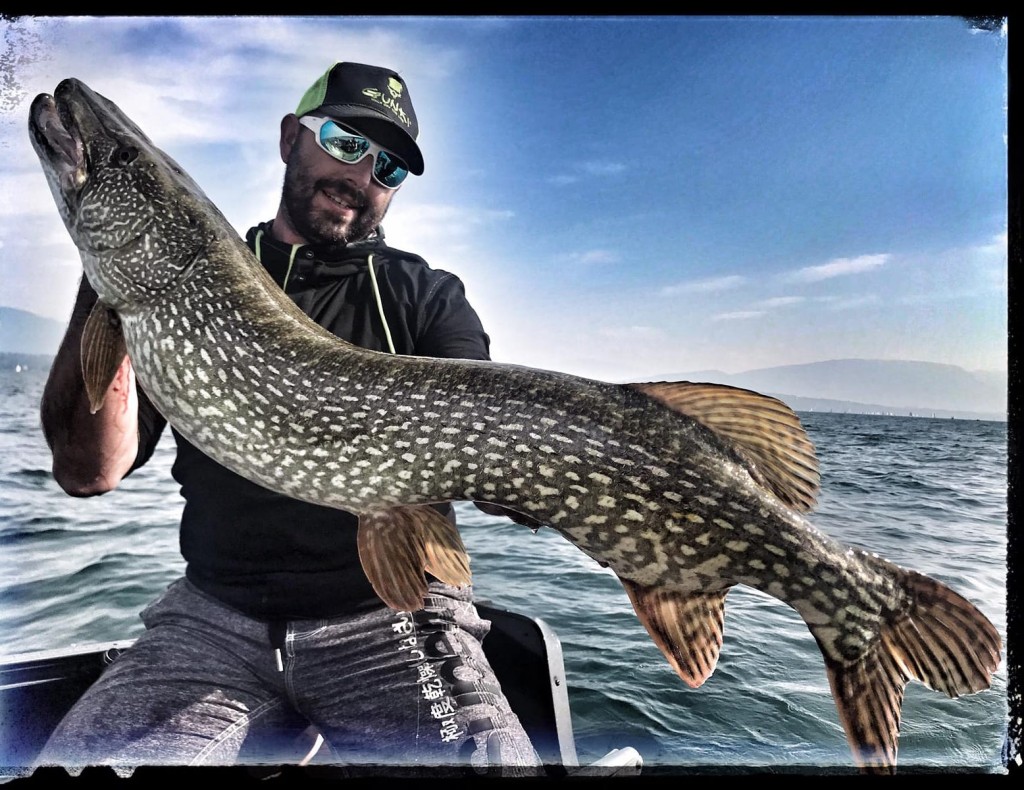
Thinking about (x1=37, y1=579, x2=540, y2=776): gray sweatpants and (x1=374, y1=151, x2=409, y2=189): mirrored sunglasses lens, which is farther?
(x1=374, y1=151, x2=409, y2=189): mirrored sunglasses lens

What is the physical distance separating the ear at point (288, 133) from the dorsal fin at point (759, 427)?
160 cm

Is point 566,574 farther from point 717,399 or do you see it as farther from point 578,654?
point 717,399

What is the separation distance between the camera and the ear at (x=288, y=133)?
229 centimetres

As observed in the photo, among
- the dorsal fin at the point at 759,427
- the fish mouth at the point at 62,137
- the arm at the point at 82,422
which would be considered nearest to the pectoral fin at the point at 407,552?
the dorsal fin at the point at 759,427

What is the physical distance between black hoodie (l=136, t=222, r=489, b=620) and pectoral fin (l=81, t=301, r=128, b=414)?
1.14 feet

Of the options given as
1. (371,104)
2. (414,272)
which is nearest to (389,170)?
(371,104)

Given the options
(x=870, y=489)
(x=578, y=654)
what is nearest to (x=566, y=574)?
(x=578, y=654)

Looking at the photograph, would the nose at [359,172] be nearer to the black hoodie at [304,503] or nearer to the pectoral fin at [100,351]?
the black hoodie at [304,503]

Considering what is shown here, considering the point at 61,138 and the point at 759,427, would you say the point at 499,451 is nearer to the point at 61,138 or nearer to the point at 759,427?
the point at 759,427

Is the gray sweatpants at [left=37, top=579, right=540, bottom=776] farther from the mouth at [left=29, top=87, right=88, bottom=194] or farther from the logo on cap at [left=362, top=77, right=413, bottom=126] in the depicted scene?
the logo on cap at [left=362, top=77, right=413, bottom=126]

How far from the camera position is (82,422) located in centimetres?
182

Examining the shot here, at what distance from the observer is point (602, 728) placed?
258 centimetres

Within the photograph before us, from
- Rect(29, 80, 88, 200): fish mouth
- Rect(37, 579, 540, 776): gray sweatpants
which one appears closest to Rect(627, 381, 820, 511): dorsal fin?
Rect(37, 579, 540, 776): gray sweatpants

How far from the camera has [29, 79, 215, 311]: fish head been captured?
1.67 m
